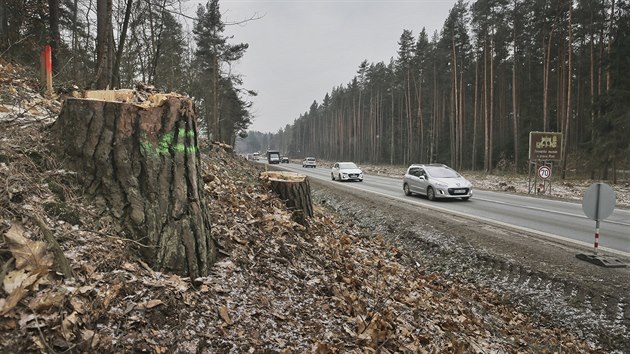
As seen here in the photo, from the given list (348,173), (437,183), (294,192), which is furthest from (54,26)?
(348,173)

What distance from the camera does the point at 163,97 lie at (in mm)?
3734

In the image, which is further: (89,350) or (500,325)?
(500,325)

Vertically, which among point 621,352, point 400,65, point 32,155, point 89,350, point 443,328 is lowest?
point 621,352

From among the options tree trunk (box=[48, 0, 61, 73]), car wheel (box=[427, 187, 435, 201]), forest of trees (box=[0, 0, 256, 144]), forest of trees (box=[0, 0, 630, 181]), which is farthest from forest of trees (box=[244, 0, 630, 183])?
tree trunk (box=[48, 0, 61, 73])

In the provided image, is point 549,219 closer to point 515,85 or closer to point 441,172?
point 441,172

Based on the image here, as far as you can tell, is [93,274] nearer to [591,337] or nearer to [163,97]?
[163,97]

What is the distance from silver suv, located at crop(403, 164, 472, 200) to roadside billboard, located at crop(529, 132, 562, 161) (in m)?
6.56

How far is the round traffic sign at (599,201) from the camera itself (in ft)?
22.6

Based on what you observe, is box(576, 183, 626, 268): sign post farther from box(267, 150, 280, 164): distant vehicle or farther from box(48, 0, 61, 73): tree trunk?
box(267, 150, 280, 164): distant vehicle

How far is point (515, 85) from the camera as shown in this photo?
109ft

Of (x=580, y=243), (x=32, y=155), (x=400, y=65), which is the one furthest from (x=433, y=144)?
(x=32, y=155)

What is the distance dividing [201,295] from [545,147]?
72.4 ft

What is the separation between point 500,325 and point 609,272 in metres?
2.99

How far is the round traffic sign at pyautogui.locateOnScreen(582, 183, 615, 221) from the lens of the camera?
272 inches
